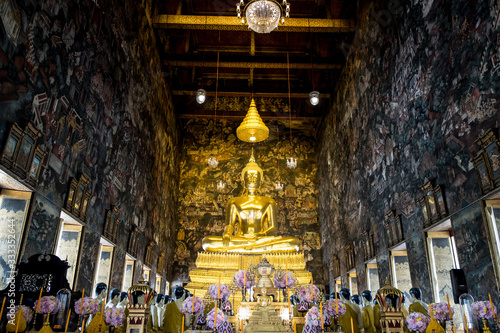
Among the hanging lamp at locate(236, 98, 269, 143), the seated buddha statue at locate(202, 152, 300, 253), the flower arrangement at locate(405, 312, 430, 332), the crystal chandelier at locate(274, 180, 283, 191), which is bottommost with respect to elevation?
the flower arrangement at locate(405, 312, 430, 332)

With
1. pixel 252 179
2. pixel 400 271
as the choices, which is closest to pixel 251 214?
pixel 252 179

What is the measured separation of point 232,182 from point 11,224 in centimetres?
984

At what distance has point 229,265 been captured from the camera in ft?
27.5

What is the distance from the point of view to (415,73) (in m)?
6.08

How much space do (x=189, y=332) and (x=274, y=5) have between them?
162 inches

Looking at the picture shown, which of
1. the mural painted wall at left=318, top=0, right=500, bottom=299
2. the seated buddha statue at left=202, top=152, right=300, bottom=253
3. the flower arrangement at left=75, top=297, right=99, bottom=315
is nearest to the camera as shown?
the flower arrangement at left=75, top=297, right=99, bottom=315

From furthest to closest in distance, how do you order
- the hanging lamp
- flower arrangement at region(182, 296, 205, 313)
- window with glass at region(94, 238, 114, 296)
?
1. the hanging lamp
2. window with glass at region(94, 238, 114, 296)
3. flower arrangement at region(182, 296, 205, 313)

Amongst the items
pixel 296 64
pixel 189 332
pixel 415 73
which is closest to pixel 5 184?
pixel 189 332

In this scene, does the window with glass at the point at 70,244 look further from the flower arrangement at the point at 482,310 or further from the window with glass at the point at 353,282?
the window with glass at the point at 353,282

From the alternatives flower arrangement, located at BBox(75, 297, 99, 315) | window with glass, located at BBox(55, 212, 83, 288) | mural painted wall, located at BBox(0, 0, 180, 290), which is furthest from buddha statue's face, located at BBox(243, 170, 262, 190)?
flower arrangement, located at BBox(75, 297, 99, 315)

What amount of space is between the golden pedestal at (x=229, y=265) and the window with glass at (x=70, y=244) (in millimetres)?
2974

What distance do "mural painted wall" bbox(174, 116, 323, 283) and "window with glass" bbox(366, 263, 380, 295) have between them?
4.42 meters

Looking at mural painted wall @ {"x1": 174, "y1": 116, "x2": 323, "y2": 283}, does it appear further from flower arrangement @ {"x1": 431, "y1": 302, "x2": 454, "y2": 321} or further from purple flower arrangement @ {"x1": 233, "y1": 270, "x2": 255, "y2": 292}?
flower arrangement @ {"x1": 431, "y1": 302, "x2": 454, "y2": 321}

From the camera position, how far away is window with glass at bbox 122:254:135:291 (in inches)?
326
